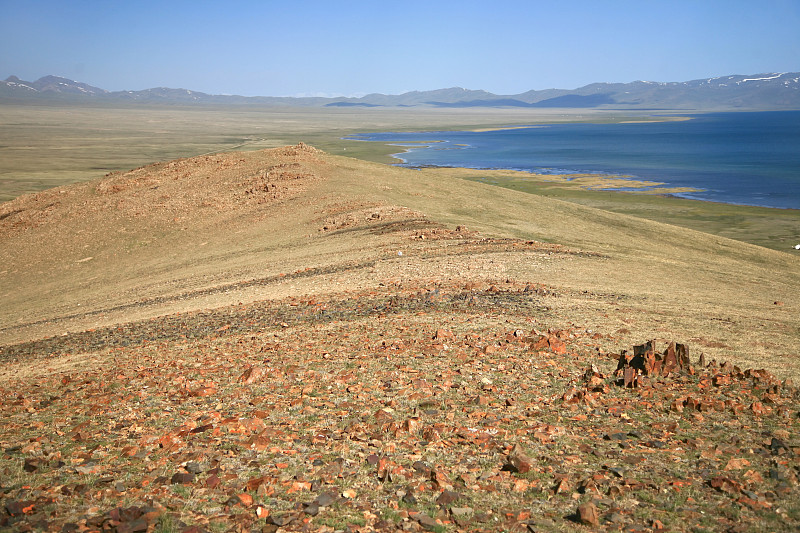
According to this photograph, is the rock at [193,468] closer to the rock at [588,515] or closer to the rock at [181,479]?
the rock at [181,479]

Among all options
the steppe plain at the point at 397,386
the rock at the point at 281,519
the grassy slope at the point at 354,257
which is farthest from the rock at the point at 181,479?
the grassy slope at the point at 354,257

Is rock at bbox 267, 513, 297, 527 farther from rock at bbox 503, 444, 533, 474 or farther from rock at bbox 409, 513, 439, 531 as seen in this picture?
rock at bbox 503, 444, 533, 474

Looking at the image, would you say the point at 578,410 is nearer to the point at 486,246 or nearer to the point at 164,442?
the point at 164,442

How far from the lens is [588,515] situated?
6863 millimetres

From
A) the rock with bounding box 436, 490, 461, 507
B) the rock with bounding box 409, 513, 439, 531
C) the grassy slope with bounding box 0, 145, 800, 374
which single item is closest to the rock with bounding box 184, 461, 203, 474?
the rock with bounding box 409, 513, 439, 531

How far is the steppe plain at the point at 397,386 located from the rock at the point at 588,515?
20mm

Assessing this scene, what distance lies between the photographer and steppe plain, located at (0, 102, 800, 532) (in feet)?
24.1

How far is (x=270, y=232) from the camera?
3133 centimetres

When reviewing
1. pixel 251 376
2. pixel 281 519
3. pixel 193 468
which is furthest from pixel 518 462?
pixel 251 376

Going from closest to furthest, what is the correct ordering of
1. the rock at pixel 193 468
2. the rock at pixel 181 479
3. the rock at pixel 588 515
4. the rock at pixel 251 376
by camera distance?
the rock at pixel 588 515, the rock at pixel 181 479, the rock at pixel 193 468, the rock at pixel 251 376

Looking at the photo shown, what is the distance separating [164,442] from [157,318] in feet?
34.4

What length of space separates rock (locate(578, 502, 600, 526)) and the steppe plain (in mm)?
20

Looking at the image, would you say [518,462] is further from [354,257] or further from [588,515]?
[354,257]

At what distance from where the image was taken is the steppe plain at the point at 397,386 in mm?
7352
